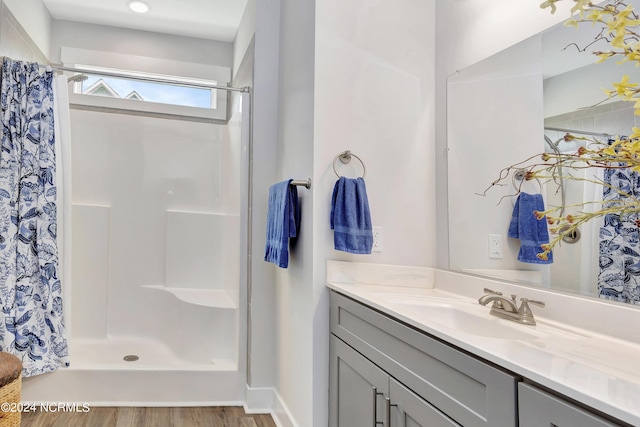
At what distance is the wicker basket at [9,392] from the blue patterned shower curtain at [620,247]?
2.36 metres

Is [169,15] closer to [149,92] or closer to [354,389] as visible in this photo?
[149,92]

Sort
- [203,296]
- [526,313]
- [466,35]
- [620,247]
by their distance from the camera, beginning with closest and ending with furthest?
[620,247], [526,313], [466,35], [203,296]

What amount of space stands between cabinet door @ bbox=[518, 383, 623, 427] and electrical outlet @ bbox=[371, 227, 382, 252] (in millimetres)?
1190

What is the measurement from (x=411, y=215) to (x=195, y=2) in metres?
2.29

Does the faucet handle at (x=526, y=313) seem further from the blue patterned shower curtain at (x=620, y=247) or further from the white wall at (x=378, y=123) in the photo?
the white wall at (x=378, y=123)

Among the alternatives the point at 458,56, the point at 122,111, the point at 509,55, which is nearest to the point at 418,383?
the point at 509,55

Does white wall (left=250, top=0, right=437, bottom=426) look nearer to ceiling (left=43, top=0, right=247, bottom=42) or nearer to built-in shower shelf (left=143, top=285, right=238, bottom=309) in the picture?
built-in shower shelf (left=143, top=285, right=238, bottom=309)

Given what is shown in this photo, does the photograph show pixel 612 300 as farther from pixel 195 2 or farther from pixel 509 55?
pixel 195 2

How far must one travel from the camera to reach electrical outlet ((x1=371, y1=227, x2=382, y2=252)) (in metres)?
2.03

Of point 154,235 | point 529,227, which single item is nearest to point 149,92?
point 154,235

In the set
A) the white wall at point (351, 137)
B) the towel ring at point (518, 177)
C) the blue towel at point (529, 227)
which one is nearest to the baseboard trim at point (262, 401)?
the white wall at point (351, 137)

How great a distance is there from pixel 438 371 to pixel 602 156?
689 millimetres

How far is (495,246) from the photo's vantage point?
1.77 m

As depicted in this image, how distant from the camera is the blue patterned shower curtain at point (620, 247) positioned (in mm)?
1187
